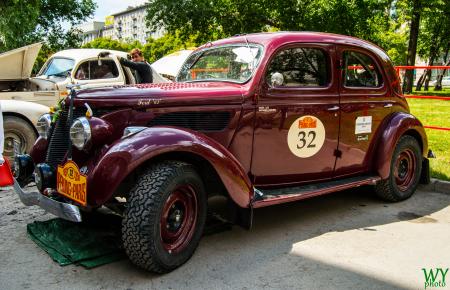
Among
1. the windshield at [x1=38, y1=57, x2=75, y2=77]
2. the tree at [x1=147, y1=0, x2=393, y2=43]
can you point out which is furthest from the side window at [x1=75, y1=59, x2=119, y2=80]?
the tree at [x1=147, y1=0, x2=393, y2=43]

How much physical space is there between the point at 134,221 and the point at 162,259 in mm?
351

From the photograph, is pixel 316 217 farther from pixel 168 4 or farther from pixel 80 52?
pixel 168 4

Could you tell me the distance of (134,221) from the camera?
304cm

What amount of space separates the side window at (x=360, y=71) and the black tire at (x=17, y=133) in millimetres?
4463

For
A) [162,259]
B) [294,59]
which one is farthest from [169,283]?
[294,59]

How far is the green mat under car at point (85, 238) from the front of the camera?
3.42 m

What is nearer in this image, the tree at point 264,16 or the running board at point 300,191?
the running board at point 300,191

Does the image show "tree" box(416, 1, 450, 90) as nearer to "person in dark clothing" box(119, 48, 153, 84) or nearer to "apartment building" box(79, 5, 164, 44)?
"person in dark clothing" box(119, 48, 153, 84)

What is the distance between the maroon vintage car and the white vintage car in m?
2.61

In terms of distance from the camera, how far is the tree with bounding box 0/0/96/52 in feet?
60.4

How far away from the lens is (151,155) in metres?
3.12

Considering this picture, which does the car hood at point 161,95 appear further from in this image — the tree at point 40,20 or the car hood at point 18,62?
the tree at point 40,20

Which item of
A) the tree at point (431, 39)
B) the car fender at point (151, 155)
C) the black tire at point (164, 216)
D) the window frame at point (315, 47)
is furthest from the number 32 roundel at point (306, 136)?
the tree at point (431, 39)

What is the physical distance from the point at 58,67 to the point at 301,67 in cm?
605
